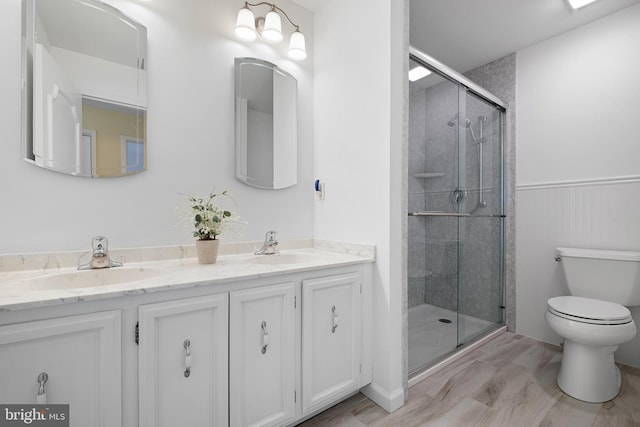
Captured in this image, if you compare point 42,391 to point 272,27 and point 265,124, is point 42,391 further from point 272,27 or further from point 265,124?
point 272,27

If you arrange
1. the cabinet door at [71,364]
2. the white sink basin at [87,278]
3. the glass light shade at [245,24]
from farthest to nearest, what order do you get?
the glass light shade at [245,24]
the white sink basin at [87,278]
the cabinet door at [71,364]

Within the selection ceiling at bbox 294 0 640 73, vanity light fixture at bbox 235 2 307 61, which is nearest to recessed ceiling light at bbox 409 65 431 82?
ceiling at bbox 294 0 640 73

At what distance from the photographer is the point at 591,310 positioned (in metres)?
1.69

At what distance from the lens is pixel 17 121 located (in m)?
1.22

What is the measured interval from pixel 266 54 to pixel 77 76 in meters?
1.02

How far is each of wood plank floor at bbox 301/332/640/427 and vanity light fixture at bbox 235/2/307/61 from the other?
2.13 m

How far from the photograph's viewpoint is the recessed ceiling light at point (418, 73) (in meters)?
1.86

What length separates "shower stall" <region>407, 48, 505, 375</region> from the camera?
6.75 ft

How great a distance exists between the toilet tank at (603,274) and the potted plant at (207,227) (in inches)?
91.1

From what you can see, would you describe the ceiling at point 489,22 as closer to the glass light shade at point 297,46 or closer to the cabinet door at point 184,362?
the glass light shade at point 297,46

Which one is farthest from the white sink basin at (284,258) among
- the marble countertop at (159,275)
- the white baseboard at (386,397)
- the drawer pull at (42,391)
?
the drawer pull at (42,391)

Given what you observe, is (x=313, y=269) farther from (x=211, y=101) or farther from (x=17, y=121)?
(x=17, y=121)

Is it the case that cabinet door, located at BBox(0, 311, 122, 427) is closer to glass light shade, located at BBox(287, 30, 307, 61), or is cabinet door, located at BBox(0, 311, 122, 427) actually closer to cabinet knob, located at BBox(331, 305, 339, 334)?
cabinet knob, located at BBox(331, 305, 339, 334)

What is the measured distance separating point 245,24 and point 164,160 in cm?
90
